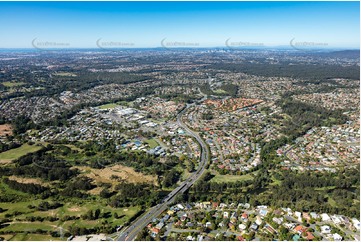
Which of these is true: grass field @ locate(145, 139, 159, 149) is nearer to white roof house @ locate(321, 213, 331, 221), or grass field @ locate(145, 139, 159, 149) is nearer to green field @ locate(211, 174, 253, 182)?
green field @ locate(211, 174, 253, 182)

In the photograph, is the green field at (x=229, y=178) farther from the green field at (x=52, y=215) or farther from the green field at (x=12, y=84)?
the green field at (x=12, y=84)

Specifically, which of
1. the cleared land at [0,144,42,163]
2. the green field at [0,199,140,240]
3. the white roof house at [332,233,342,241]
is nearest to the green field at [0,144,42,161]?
the cleared land at [0,144,42,163]

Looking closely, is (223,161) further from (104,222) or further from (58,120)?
(58,120)

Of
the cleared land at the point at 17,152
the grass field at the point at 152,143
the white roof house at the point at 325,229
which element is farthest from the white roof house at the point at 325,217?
the cleared land at the point at 17,152

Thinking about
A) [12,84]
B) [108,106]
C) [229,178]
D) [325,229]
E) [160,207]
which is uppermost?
[12,84]

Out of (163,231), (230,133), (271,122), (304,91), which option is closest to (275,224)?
(163,231)

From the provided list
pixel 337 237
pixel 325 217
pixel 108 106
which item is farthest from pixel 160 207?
pixel 108 106

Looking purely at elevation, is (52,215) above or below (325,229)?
below

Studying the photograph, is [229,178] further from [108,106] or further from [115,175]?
[108,106]
